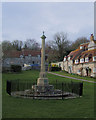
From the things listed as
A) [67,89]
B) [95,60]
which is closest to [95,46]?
[95,60]

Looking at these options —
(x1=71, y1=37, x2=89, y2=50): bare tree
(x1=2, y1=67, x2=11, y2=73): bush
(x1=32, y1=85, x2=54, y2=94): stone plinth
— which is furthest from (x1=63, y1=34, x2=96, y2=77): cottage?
(x1=32, y1=85, x2=54, y2=94): stone plinth

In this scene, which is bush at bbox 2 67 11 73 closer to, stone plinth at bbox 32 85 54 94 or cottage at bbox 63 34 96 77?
cottage at bbox 63 34 96 77

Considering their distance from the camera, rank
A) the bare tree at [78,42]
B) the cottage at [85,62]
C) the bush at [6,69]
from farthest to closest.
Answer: the bare tree at [78,42] < the bush at [6,69] < the cottage at [85,62]

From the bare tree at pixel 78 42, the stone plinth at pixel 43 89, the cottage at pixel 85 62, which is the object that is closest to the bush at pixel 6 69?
the cottage at pixel 85 62

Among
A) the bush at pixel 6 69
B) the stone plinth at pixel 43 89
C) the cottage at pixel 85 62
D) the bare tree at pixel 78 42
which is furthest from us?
the bare tree at pixel 78 42

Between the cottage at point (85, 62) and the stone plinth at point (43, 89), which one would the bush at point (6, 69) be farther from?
the stone plinth at point (43, 89)

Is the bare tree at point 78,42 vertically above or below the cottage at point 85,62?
above

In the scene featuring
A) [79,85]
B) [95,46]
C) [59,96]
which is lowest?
[59,96]

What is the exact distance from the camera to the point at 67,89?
18.2 metres

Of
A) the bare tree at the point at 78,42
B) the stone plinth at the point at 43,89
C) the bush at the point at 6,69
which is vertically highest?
the bare tree at the point at 78,42

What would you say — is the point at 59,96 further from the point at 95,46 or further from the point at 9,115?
the point at 95,46

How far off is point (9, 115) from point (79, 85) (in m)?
8.09

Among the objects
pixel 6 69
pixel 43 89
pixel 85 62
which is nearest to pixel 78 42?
pixel 85 62

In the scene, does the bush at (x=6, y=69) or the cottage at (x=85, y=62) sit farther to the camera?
the bush at (x=6, y=69)
